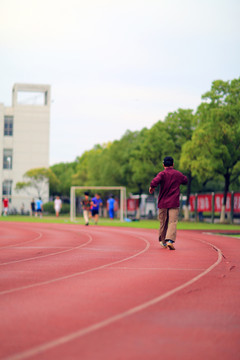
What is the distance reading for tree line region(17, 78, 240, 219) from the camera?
1698 inches

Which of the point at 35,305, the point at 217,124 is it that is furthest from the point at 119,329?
the point at 217,124

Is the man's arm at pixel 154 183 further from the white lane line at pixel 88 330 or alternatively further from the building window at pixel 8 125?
the building window at pixel 8 125

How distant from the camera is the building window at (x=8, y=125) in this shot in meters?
89.8

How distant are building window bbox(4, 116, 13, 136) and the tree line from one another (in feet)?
41.9

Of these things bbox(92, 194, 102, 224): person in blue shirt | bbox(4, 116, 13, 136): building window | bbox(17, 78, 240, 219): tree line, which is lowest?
bbox(92, 194, 102, 224): person in blue shirt

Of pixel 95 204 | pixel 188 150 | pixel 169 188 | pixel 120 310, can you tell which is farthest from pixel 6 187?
pixel 120 310

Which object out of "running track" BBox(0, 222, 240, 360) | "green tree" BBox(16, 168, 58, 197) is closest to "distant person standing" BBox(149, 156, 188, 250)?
"running track" BBox(0, 222, 240, 360)

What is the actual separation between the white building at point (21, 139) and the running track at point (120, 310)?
262 ft

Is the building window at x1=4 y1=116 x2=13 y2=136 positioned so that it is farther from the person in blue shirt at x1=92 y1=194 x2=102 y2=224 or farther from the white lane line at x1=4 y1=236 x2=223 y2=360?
the white lane line at x1=4 y1=236 x2=223 y2=360

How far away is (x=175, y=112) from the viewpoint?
5616cm

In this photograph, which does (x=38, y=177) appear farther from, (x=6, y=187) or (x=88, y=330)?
(x=88, y=330)

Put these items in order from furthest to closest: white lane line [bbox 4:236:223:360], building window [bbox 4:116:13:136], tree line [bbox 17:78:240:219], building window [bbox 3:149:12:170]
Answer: building window [bbox 3:149:12:170] < building window [bbox 4:116:13:136] < tree line [bbox 17:78:240:219] < white lane line [bbox 4:236:223:360]

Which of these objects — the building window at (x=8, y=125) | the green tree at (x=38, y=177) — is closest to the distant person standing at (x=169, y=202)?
the green tree at (x=38, y=177)

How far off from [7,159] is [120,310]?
8569 centimetres
